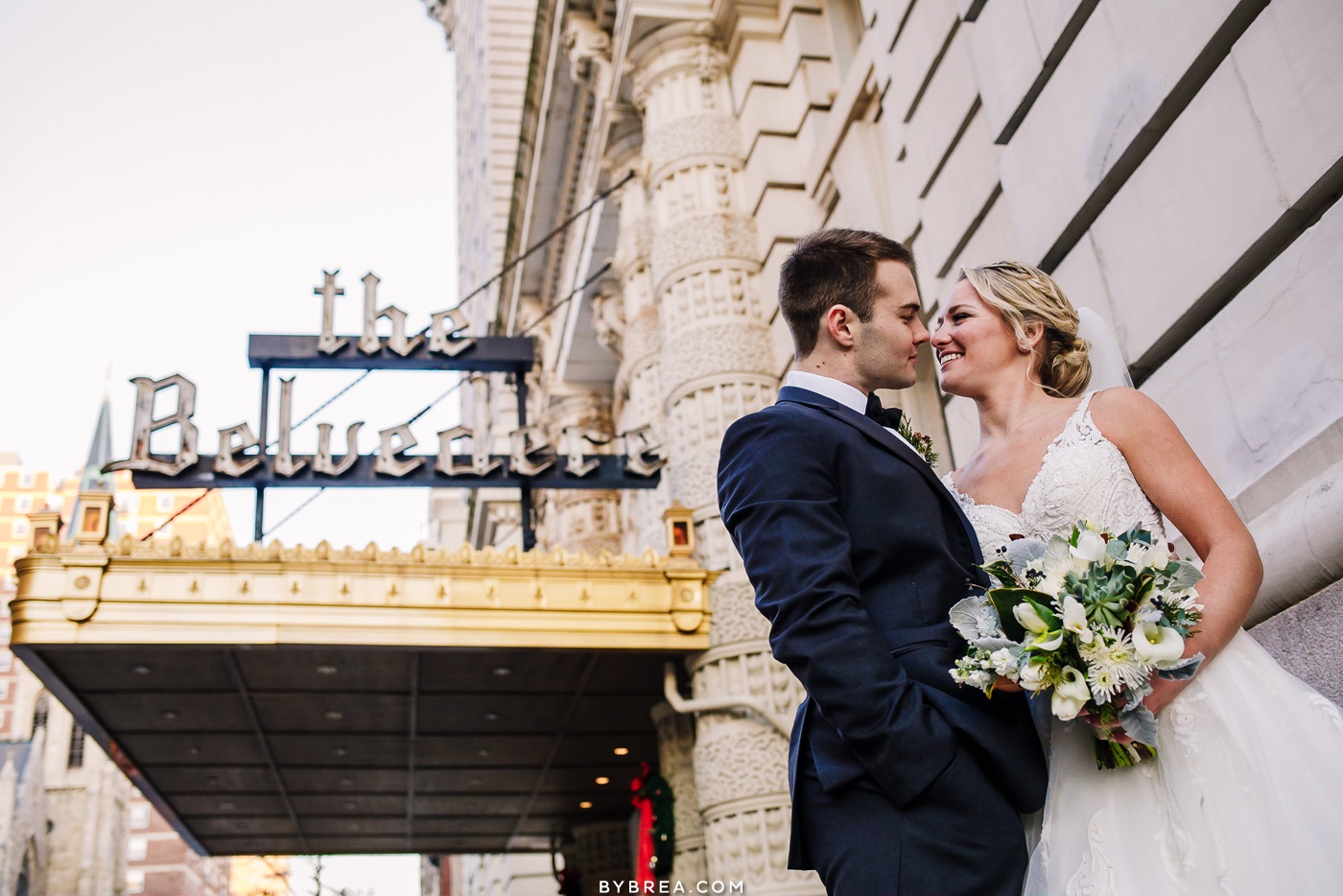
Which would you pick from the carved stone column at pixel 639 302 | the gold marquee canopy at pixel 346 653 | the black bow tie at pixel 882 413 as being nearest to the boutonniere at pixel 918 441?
the black bow tie at pixel 882 413

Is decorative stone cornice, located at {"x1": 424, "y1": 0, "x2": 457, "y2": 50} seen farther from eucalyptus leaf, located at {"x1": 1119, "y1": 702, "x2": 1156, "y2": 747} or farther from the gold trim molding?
eucalyptus leaf, located at {"x1": 1119, "y1": 702, "x2": 1156, "y2": 747}

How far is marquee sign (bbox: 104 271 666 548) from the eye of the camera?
46.4 feet

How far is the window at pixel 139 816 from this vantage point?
128 meters

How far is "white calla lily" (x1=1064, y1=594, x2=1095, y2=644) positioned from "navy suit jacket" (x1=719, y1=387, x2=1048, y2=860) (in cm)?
31

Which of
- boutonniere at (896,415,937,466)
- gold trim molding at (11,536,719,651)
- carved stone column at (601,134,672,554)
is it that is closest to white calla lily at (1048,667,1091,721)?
boutonniere at (896,415,937,466)

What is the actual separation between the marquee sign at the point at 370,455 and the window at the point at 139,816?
13014 cm

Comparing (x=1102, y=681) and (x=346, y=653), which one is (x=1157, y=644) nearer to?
(x=1102, y=681)

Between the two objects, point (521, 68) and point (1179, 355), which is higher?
point (521, 68)

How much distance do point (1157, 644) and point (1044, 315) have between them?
1.44 metres

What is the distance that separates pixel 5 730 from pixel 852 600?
13536cm

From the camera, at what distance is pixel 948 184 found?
7.80 m

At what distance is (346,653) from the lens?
12.4 m

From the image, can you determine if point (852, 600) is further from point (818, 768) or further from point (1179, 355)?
point (1179, 355)

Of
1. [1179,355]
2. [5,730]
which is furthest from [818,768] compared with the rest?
[5,730]
